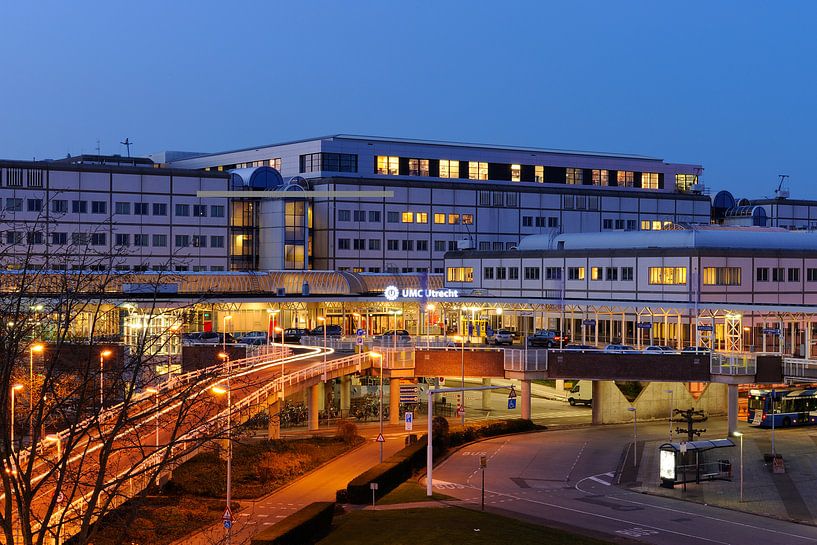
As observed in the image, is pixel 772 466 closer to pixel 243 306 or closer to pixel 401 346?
pixel 401 346

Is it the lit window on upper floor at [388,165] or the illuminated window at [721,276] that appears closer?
the illuminated window at [721,276]

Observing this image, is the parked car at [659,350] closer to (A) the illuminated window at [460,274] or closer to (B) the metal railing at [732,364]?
(B) the metal railing at [732,364]

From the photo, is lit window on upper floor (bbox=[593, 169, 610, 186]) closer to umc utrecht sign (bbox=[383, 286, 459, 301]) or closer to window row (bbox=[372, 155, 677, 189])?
window row (bbox=[372, 155, 677, 189])

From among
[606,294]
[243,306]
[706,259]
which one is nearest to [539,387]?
[606,294]

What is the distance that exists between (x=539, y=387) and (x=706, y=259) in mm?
22971

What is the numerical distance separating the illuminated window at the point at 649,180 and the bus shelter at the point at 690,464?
111m

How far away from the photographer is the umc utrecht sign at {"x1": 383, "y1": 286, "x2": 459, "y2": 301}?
5063 inches

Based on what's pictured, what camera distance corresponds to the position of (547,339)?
11656 centimetres

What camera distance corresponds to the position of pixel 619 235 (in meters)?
128

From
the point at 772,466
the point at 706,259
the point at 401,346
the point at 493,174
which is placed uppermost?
the point at 493,174

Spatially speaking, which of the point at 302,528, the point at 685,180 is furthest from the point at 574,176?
the point at 302,528

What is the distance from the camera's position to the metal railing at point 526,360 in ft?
327

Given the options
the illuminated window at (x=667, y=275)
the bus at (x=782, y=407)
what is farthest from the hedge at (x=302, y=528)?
the illuminated window at (x=667, y=275)

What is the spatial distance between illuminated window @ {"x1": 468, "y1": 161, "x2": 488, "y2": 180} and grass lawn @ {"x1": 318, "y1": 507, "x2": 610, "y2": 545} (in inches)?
4431
